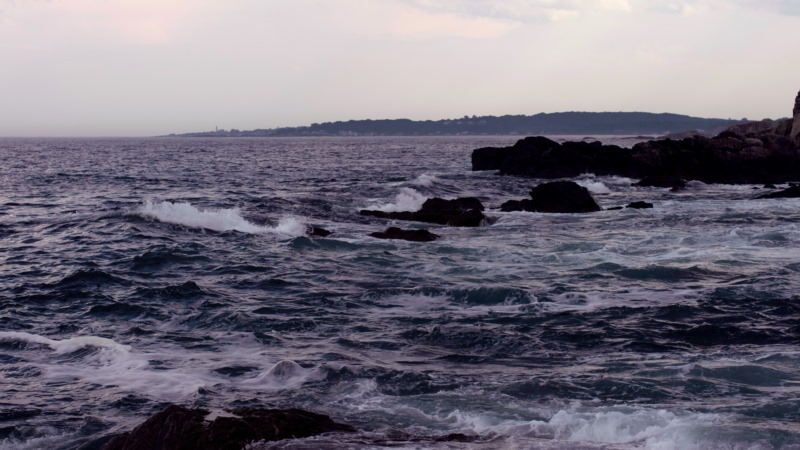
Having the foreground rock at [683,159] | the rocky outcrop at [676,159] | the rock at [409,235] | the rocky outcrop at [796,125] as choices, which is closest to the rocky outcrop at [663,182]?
the foreground rock at [683,159]

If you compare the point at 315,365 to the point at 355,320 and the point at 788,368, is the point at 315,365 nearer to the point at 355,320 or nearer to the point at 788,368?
the point at 355,320

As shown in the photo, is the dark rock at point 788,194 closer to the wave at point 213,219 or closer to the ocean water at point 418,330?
the ocean water at point 418,330

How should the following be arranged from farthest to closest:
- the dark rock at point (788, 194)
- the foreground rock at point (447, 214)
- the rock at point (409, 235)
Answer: the dark rock at point (788, 194), the foreground rock at point (447, 214), the rock at point (409, 235)

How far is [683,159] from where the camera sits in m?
47.8

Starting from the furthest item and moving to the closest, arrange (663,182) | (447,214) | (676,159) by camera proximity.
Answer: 1. (676,159)
2. (663,182)
3. (447,214)

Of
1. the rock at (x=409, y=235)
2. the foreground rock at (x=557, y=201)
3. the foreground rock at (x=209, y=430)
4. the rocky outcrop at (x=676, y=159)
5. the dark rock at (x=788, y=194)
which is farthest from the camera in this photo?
the rocky outcrop at (x=676, y=159)

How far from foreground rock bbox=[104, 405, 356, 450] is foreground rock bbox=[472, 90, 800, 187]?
1589 inches

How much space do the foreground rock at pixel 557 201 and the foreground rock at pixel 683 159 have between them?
16464 millimetres

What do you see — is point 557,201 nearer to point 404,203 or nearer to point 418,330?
point 404,203

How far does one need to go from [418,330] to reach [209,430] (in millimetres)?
5978

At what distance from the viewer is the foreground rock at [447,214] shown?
994 inches

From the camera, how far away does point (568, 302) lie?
13938 millimetres

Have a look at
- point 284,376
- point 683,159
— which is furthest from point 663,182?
point 284,376

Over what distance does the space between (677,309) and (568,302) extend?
182 centimetres
